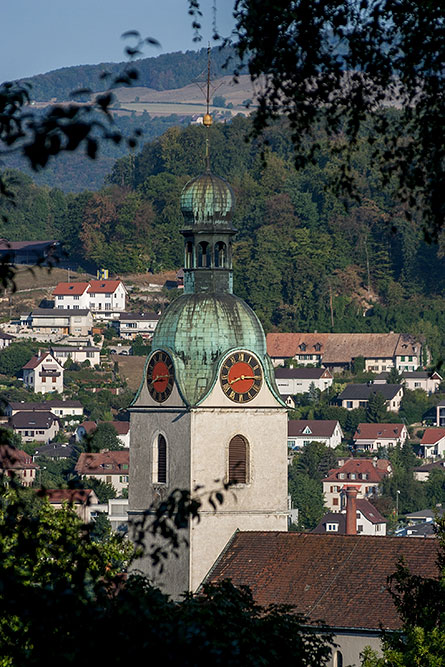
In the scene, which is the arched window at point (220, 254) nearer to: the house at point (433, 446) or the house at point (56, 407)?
the house at point (433, 446)

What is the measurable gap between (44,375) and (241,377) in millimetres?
143392

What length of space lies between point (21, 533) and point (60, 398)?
169970 millimetres

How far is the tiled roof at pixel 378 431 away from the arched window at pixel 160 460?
128 m

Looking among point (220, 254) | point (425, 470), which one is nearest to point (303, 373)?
point (425, 470)

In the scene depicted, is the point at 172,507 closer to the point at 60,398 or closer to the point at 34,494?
the point at 34,494

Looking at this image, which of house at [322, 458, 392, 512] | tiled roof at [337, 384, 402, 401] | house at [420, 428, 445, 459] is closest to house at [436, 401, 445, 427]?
tiled roof at [337, 384, 402, 401]

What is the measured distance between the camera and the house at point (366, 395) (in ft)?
619

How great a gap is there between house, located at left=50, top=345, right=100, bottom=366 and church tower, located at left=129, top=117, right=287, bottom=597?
483 ft

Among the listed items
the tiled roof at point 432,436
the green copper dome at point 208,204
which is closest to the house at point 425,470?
the tiled roof at point 432,436

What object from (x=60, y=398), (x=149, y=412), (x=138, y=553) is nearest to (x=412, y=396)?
(x=60, y=398)

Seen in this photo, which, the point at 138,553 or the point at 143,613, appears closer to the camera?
the point at 143,613

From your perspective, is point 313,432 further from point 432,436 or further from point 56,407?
point 56,407

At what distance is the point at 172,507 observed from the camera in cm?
1695

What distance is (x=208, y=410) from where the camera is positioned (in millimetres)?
46062
